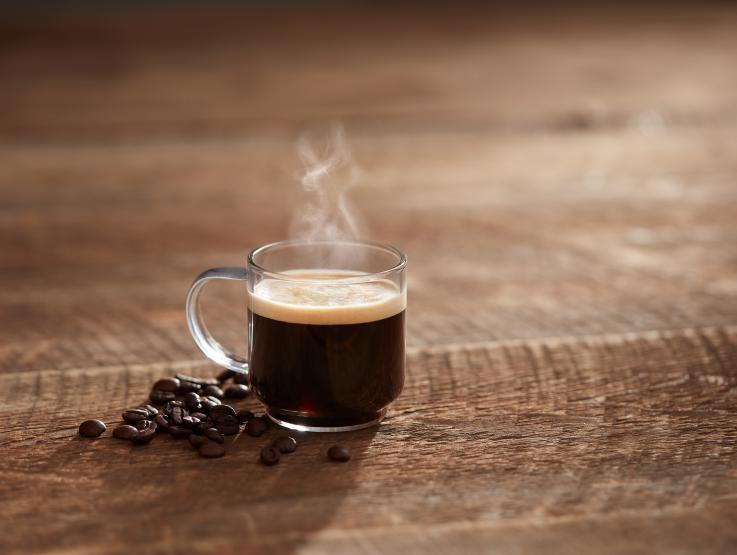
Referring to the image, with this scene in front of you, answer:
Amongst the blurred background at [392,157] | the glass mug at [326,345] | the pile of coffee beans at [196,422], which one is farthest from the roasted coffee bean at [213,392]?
the blurred background at [392,157]

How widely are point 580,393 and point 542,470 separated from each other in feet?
0.87

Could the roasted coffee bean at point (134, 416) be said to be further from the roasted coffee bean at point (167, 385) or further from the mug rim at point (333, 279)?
the mug rim at point (333, 279)

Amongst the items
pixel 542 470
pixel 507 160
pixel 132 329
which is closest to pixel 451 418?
pixel 542 470

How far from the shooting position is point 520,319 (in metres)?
1.78

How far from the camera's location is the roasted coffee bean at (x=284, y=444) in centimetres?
124

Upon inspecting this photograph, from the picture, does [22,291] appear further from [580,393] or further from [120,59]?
[120,59]

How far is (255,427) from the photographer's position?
4.25 ft

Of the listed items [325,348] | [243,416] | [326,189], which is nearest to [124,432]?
[243,416]

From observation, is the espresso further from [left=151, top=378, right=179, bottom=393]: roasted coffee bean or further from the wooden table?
[left=151, top=378, right=179, bottom=393]: roasted coffee bean

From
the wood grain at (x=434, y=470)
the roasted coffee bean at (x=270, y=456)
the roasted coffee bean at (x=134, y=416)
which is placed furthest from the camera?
the roasted coffee bean at (x=134, y=416)

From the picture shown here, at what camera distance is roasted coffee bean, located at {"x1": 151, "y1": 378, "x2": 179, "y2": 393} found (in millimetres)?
1430

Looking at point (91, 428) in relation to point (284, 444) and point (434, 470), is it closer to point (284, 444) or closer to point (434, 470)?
point (284, 444)

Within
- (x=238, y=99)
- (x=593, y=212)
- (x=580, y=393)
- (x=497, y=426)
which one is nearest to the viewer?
(x=497, y=426)

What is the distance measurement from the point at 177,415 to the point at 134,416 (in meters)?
0.06
